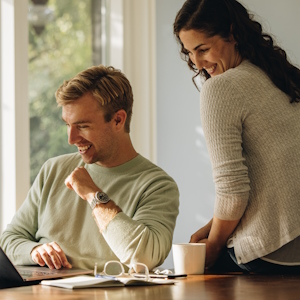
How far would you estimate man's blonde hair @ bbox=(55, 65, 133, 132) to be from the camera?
7.36ft

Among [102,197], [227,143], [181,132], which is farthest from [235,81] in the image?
[181,132]

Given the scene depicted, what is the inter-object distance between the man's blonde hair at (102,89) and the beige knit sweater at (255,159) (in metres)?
0.61

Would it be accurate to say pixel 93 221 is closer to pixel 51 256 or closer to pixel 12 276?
pixel 51 256

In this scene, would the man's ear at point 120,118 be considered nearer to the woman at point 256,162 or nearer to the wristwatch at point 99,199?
the wristwatch at point 99,199

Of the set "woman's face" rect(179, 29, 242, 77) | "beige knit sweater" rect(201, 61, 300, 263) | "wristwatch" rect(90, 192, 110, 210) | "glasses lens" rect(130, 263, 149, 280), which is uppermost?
"woman's face" rect(179, 29, 242, 77)

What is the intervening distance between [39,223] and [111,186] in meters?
0.29

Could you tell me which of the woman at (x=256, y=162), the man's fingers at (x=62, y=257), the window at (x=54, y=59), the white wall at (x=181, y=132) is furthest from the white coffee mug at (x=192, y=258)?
the window at (x=54, y=59)

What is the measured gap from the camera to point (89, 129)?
2.26m

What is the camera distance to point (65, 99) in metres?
2.24

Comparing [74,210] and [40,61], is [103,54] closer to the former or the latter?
[40,61]

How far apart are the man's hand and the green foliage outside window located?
3.55ft

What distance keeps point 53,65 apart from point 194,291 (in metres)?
A: 2.03

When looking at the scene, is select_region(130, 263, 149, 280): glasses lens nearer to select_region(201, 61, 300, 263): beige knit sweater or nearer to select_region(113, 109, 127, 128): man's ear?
select_region(201, 61, 300, 263): beige knit sweater

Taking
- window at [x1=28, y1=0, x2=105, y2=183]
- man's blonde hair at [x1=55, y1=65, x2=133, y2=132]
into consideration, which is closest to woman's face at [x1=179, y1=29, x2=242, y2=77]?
man's blonde hair at [x1=55, y1=65, x2=133, y2=132]
